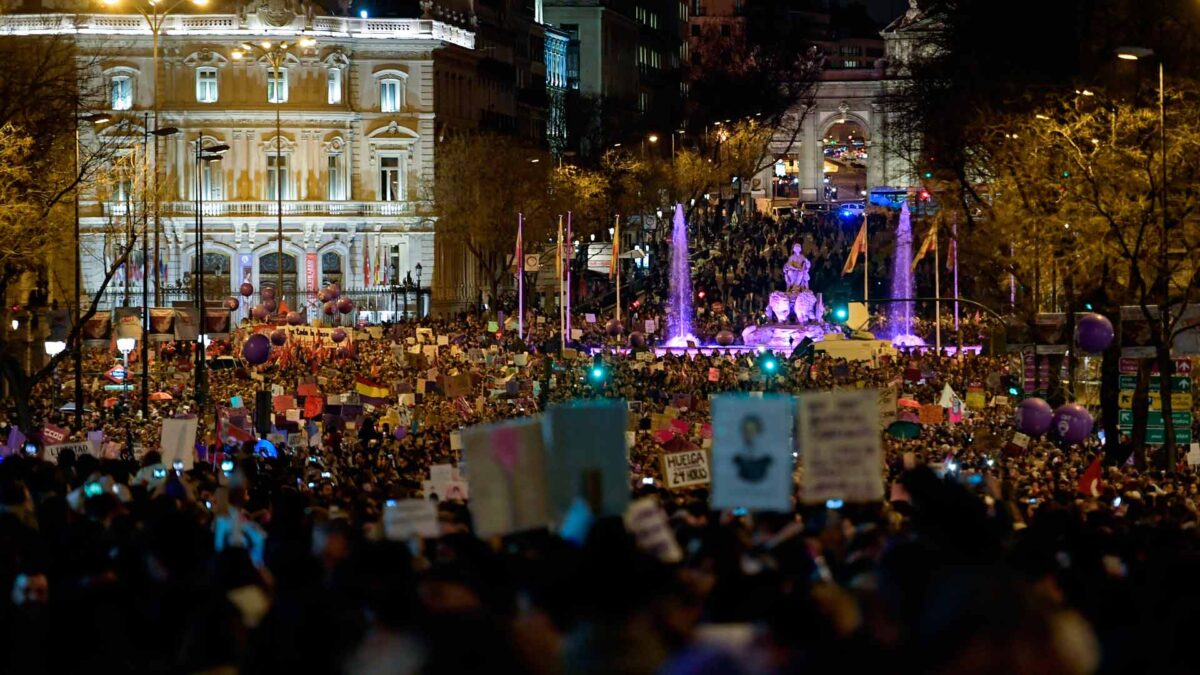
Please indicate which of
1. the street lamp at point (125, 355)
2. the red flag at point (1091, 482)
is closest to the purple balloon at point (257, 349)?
the street lamp at point (125, 355)

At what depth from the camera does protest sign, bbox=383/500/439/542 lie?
1360 centimetres

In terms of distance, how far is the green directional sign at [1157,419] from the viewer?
Result: 35594mm

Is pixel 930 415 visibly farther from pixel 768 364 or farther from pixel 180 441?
pixel 180 441

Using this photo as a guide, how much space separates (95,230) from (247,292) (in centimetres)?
891

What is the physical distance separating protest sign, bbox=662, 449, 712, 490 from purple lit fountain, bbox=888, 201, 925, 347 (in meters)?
47.3

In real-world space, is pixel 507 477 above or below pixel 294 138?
below

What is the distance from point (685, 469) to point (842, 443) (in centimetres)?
572

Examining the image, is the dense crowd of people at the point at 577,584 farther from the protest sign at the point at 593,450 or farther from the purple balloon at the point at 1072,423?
the purple balloon at the point at 1072,423

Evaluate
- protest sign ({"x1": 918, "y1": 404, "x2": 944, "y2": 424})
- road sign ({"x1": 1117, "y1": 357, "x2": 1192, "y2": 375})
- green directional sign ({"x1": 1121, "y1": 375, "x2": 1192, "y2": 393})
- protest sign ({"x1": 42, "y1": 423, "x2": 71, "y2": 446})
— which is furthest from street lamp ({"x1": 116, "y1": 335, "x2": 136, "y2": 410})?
green directional sign ({"x1": 1121, "y1": 375, "x2": 1192, "y2": 393})

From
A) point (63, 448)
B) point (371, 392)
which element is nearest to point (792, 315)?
point (371, 392)

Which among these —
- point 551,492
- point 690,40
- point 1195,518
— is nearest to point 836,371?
point 1195,518

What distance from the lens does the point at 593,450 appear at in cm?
1369

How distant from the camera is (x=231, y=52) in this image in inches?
3580

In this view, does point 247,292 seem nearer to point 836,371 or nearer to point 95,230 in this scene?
point 95,230
